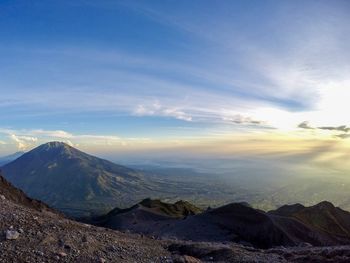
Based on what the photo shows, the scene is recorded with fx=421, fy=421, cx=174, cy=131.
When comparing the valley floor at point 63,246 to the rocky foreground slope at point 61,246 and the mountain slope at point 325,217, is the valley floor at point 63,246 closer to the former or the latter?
the rocky foreground slope at point 61,246

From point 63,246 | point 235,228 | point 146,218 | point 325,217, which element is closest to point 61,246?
point 63,246

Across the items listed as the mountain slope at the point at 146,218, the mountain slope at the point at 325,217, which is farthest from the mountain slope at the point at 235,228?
the mountain slope at the point at 325,217

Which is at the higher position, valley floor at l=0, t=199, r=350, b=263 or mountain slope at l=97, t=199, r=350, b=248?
valley floor at l=0, t=199, r=350, b=263

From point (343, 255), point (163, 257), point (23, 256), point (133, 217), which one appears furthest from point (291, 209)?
point (23, 256)

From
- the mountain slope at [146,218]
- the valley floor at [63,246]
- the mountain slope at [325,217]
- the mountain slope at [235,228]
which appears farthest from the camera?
the mountain slope at [325,217]

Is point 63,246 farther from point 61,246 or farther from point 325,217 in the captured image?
point 325,217

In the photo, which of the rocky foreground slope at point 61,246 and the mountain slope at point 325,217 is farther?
the mountain slope at point 325,217

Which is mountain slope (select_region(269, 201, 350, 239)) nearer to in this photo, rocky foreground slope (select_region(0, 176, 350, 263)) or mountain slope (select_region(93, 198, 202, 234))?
mountain slope (select_region(93, 198, 202, 234))

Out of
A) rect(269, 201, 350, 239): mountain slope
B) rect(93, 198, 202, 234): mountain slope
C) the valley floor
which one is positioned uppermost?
the valley floor

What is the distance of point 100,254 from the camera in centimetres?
2080

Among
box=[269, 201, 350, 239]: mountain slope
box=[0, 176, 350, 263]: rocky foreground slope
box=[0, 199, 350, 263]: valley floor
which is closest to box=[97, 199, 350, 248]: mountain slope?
box=[269, 201, 350, 239]: mountain slope

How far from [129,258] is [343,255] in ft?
51.5

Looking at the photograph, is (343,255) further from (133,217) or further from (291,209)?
(291,209)

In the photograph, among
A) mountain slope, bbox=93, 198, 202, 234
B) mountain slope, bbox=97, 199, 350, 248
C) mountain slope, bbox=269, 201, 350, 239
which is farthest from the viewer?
mountain slope, bbox=269, 201, 350, 239
